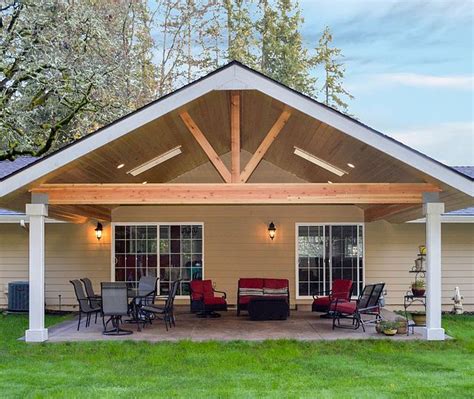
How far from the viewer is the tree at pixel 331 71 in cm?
2912

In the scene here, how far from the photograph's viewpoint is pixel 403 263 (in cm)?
1305

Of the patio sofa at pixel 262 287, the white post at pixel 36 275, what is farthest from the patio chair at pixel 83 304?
the patio sofa at pixel 262 287

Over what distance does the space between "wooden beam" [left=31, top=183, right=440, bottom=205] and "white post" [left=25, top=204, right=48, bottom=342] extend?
13.8 inches

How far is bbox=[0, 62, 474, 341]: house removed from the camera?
825cm

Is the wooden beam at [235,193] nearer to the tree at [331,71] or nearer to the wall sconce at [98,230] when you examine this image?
the wall sconce at [98,230]

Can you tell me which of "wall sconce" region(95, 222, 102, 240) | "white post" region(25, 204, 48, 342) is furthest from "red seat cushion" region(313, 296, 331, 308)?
"white post" region(25, 204, 48, 342)

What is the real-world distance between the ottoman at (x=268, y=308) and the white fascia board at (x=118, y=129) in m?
4.51

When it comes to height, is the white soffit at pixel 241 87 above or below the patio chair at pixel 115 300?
above

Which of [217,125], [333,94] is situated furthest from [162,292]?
[333,94]

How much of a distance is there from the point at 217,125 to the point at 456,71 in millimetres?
15907

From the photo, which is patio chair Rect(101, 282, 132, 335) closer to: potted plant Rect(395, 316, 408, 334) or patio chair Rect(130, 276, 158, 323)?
patio chair Rect(130, 276, 158, 323)

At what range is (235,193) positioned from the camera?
852cm

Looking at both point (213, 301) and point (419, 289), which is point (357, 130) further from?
point (213, 301)

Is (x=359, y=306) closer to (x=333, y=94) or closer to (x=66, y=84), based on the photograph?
(x=66, y=84)
